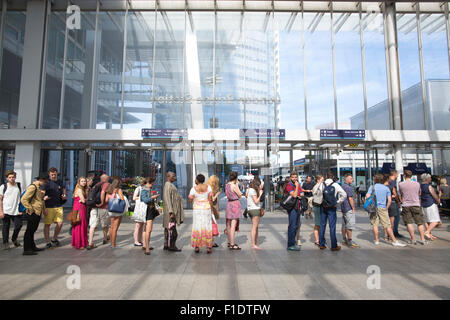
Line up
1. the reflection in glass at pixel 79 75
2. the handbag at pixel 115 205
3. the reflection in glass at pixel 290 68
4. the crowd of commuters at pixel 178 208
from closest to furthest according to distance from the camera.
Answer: the crowd of commuters at pixel 178 208 < the handbag at pixel 115 205 < the reflection in glass at pixel 79 75 < the reflection in glass at pixel 290 68

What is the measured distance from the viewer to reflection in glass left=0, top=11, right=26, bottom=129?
507 inches

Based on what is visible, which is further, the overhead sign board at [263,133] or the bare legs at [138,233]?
the overhead sign board at [263,133]

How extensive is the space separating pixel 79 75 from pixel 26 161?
499cm

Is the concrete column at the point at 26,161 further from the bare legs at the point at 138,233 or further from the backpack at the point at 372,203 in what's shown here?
the backpack at the point at 372,203

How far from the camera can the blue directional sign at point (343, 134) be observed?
1072 cm

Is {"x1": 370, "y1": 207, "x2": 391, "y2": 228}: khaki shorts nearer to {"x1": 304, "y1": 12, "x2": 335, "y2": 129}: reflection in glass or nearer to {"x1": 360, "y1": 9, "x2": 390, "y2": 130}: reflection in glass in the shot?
{"x1": 304, "y1": 12, "x2": 335, "y2": 129}: reflection in glass

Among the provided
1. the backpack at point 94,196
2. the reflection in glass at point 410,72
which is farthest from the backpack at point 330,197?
the reflection in glass at point 410,72

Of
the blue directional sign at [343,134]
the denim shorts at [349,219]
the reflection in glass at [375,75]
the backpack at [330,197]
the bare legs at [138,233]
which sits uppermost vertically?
the reflection in glass at [375,75]

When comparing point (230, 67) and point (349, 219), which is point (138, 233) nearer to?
point (349, 219)

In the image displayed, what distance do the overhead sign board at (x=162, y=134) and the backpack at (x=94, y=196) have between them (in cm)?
490

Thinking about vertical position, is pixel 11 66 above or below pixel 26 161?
above

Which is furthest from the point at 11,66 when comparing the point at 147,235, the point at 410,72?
the point at 410,72

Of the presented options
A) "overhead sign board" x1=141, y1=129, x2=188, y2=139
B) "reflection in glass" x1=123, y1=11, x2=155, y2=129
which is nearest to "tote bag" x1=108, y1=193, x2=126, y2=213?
"overhead sign board" x1=141, y1=129, x2=188, y2=139

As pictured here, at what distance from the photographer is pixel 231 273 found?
4.01 meters
